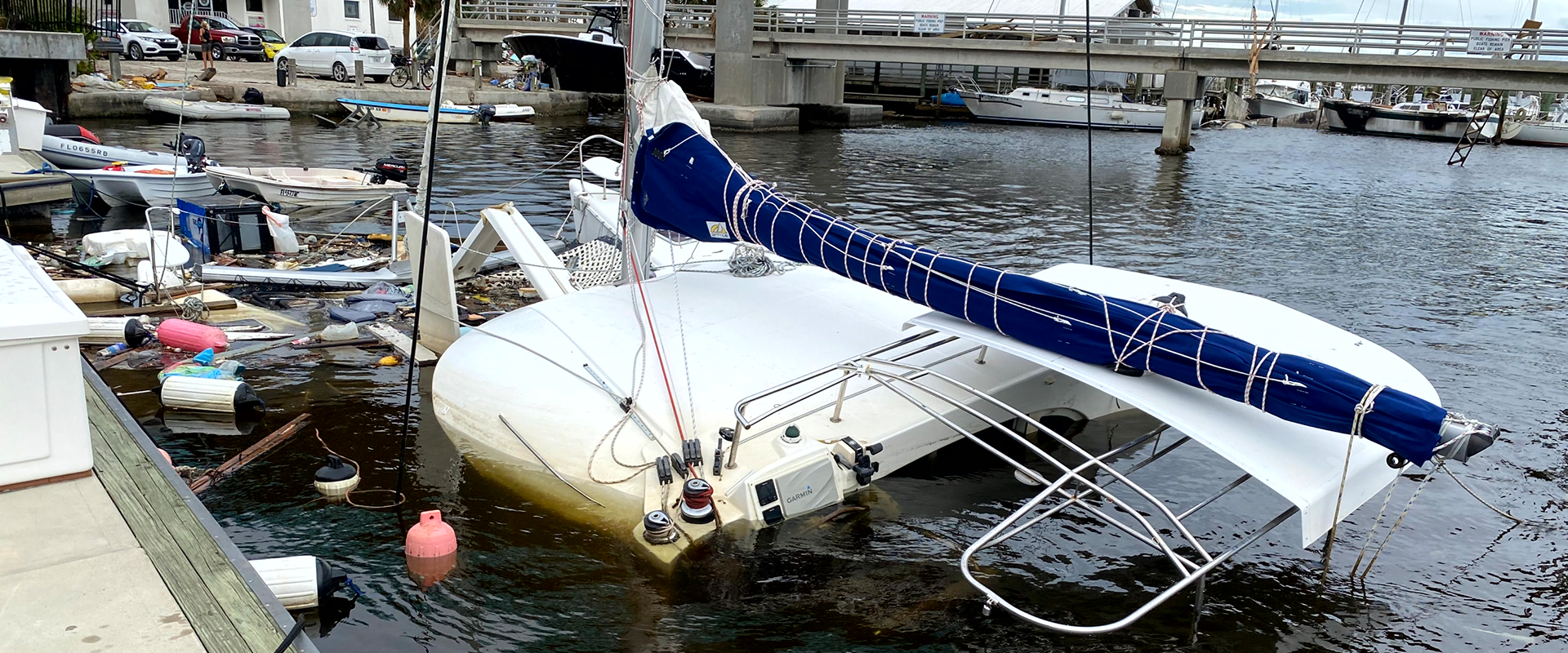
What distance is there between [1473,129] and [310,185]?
5635 centimetres

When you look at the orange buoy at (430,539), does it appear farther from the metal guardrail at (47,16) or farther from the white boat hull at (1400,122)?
the white boat hull at (1400,122)

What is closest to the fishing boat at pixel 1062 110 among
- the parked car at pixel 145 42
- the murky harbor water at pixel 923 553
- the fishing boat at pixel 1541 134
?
the fishing boat at pixel 1541 134

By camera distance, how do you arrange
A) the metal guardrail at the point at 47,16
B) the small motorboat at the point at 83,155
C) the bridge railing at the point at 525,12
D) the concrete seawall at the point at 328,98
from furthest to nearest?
the bridge railing at the point at 525,12 → the concrete seawall at the point at 328,98 → the metal guardrail at the point at 47,16 → the small motorboat at the point at 83,155

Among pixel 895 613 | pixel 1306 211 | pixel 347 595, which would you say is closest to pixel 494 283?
pixel 347 595

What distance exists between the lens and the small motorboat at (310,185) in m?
16.9

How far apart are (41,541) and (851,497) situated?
5.43m

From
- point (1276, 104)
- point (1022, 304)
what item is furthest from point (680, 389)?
point (1276, 104)

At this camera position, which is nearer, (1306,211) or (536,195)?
(536,195)

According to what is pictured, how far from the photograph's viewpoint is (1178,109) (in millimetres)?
38312

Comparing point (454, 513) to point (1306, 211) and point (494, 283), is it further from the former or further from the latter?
point (1306, 211)

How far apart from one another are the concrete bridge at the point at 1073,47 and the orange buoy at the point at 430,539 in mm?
32791

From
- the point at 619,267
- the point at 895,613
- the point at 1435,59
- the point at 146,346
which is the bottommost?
the point at 895,613

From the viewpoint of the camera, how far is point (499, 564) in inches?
295

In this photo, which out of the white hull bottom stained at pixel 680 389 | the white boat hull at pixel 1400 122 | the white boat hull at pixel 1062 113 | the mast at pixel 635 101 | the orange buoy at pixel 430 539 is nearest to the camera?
the orange buoy at pixel 430 539
